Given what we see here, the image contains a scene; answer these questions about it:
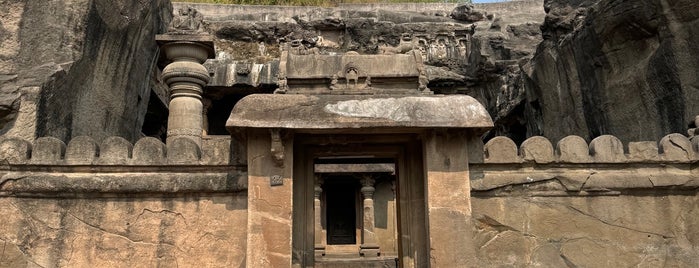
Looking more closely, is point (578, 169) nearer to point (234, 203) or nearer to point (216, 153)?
point (234, 203)

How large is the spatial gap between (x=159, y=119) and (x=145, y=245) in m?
11.3

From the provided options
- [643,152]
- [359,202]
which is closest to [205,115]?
[359,202]

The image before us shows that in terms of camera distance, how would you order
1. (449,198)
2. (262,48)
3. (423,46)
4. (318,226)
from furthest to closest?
(423,46) → (262,48) → (318,226) → (449,198)

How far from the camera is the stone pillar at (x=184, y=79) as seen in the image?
771 cm

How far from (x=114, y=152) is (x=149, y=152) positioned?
0.92 feet

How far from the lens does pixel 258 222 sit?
454 centimetres

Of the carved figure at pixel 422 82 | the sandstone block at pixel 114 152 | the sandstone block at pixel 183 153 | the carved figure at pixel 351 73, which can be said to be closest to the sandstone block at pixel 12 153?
the sandstone block at pixel 114 152

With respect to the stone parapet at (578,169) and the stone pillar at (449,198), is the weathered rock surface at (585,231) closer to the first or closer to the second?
the stone parapet at (578,169)

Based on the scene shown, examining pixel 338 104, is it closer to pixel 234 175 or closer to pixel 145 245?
pixel 234 175

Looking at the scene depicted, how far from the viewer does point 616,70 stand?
11555mm

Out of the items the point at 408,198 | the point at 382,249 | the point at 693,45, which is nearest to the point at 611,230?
the point at 408,198

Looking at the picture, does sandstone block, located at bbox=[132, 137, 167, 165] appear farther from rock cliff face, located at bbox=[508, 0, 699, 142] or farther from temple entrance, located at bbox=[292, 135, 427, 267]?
rock cliff face, located at bbox=[508, 0, 699, 142]

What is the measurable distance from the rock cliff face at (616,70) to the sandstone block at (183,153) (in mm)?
7794

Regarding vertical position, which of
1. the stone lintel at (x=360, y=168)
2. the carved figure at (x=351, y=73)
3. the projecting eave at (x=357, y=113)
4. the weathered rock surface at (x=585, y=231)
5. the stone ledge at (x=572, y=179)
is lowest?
the weathered rock surface at (x=585, y=231)
